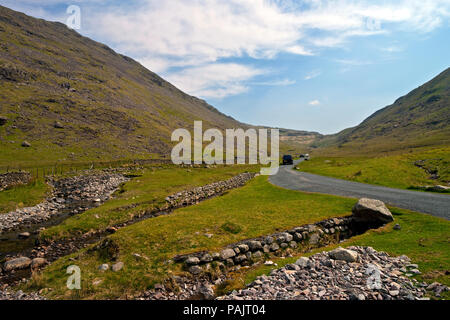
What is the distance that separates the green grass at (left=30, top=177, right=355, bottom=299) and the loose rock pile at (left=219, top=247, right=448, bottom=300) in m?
5.88

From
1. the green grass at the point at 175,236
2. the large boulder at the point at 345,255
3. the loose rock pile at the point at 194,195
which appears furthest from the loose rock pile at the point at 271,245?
the loose rock pile at the point at 194,195

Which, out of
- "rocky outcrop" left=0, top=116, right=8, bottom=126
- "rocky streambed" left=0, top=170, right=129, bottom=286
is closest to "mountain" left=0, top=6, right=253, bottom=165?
"rocky outcrop" left=0, top=116, right=8, bottom=126

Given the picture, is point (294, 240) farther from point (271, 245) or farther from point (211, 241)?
point (211, 241)

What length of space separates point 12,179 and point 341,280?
198 feet

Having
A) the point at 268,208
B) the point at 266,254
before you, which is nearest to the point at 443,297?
the point at 266,254

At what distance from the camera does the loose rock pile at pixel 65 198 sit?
29.6 m

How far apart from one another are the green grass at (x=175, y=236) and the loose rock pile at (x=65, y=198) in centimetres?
1706

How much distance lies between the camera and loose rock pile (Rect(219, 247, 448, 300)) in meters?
10.4

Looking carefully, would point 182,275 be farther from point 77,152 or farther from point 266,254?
point 77,152

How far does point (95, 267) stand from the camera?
631 inches

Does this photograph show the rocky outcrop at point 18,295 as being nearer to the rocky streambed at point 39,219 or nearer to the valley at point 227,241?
the valley at point 227,241

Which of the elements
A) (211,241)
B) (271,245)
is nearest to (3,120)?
(211,241)

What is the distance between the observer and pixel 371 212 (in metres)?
21.4
